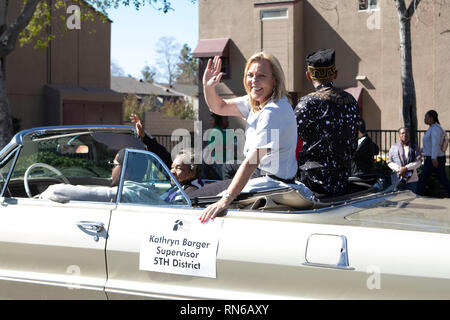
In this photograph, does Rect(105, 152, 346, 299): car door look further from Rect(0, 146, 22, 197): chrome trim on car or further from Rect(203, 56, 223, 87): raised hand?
Rect(0, 146, 22, 197): chrome trim on car

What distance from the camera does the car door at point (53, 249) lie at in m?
3.51

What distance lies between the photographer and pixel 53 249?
3.62 metres

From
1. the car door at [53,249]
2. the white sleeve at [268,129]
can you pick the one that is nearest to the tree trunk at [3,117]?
the car door at [53,249]

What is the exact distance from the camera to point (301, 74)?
959 inches

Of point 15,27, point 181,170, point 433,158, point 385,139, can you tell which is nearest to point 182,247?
point 181,170

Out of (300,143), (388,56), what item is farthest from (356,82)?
(300,143)

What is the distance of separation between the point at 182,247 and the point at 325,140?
1253 millimetres

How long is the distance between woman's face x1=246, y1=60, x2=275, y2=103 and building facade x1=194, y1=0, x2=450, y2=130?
60.6 ft

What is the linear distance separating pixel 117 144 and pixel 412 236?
2240mm

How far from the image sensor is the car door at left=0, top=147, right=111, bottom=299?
3.51 m

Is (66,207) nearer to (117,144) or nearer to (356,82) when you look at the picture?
(117,144)

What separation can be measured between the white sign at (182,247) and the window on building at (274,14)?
21.3 meters

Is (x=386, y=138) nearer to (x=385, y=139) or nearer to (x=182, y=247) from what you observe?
(x=385, y=139)

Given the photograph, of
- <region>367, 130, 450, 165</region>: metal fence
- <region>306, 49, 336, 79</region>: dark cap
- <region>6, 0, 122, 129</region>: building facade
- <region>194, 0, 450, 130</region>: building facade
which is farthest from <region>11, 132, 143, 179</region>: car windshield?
<region>6, 0, 122, 129</region>: building facade
